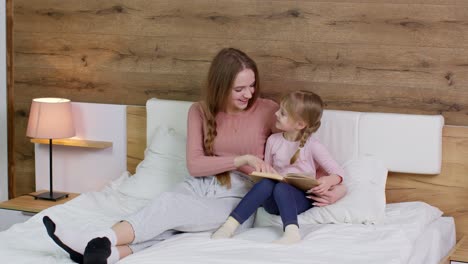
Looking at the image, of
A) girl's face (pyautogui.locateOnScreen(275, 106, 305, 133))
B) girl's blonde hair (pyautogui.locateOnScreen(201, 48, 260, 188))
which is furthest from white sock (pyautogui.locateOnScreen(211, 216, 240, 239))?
girl's face (pyautogui.locateOnScreen(275, 106, 305, 133))

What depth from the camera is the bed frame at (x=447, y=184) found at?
10.9 ft

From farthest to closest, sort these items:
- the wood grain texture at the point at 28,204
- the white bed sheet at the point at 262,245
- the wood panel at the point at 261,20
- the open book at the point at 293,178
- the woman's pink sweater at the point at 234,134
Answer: the wood grain texture at the point at 28,204 → the wood panel at the point at 261,20 → the woman's pink sweater at the point at 234,134 → the open book at the point at 293,178 → the white bed sheet at the point at 262,245

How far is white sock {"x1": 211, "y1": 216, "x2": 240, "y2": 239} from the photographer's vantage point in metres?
2.81

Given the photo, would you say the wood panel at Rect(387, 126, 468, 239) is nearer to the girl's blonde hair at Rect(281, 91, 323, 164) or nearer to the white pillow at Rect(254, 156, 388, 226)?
the white pillow at Rect(254, 156, 388, 226)

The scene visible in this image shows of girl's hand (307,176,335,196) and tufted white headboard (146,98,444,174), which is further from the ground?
tufted white headboard (146,98,444,174)

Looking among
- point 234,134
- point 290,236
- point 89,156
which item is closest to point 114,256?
point 290,236

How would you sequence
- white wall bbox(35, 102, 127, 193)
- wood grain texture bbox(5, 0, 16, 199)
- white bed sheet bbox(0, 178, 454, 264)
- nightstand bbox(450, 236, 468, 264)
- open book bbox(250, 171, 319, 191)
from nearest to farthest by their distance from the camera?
1. white bed sheet bbox(0, 178, 454, 264)
2. open book bbox(250, 171, 319, 191)
3. nightstand bbox(450, 236, 468, 264)
4. white wall bbox(35, 102, 127, 193)
5. wood grain texture bbox(5, 0, 16, 199)

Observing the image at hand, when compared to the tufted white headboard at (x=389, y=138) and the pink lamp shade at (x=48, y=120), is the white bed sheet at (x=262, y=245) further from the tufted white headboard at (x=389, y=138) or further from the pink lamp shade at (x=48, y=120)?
the pink lamp shade at (x=48, y=120)

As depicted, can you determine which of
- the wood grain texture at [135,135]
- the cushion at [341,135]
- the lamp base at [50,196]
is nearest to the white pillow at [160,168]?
the wood grain texture at [135,135]

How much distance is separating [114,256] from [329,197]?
90 cm

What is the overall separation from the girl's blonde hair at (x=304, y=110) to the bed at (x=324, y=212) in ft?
0.89

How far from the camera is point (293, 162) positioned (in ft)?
10.2

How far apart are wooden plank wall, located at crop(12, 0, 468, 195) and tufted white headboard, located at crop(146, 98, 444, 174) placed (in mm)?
136

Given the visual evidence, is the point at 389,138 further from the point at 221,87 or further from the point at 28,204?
the point at 28,204
